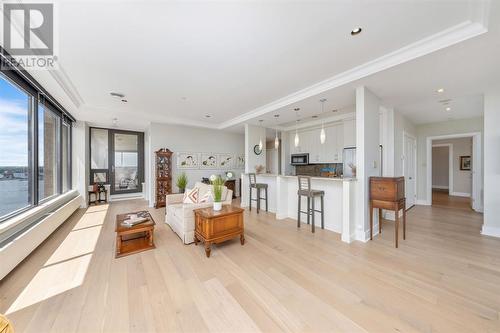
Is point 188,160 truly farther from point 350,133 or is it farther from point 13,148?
point 350,133

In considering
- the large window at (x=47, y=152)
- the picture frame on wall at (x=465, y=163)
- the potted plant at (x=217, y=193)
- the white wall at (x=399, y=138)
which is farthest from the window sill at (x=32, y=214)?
the picture frame on wall at (x=465, y=163)

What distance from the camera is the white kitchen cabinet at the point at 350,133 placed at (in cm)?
516

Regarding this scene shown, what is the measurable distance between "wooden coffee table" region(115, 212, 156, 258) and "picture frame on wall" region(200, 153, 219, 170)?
377 cm

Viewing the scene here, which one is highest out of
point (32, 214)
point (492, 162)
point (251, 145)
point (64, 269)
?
point (251, 145)

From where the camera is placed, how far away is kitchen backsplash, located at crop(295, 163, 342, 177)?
6.09m

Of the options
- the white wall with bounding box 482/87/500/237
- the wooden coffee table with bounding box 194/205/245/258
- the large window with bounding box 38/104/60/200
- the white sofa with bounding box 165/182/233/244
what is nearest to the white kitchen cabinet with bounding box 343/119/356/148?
the white wall with bounding box 482/87/500/237

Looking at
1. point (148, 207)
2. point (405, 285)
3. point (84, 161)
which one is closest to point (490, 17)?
point (405, 285)

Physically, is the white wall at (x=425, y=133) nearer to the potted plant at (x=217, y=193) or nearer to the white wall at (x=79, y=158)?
the potted plant at (x=217, y=193)

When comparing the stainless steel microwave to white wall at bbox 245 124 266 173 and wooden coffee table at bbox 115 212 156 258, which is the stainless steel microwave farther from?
wooden coffee table at bbox 115 212 156 258

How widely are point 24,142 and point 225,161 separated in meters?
5.16

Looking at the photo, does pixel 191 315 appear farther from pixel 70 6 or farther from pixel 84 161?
pixel 84 161

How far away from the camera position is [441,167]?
8742mm

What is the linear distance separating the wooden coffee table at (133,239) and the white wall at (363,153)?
3357mm

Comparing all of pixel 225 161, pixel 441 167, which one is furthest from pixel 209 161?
pixel 441 167
